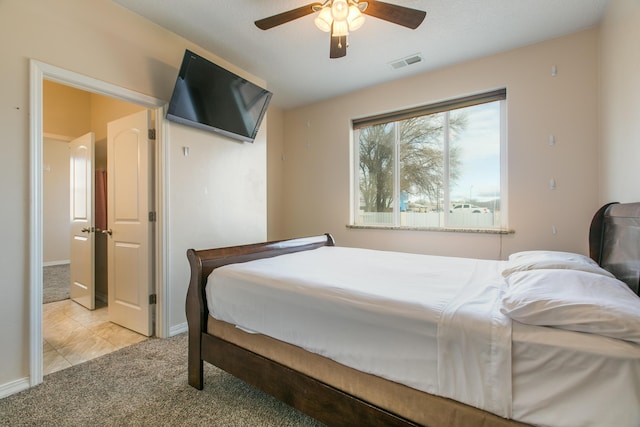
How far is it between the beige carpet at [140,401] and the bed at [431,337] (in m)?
0.19

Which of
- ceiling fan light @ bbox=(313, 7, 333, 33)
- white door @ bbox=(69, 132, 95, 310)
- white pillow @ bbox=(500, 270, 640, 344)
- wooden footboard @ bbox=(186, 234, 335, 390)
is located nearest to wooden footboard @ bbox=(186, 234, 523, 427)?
wooden footboard @ bbox=(186, 234, 335, 390)

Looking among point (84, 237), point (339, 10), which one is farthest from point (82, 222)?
point (339, 10)

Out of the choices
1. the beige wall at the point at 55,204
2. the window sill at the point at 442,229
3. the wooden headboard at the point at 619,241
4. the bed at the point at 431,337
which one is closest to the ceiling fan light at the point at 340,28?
the bed at the point at 431,337

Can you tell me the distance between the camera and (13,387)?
5.86ft

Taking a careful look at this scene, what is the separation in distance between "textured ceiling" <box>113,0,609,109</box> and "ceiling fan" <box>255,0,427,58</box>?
0.43 metres

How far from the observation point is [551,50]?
2.79 meters

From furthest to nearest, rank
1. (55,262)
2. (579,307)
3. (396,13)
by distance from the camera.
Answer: (55,262)
(396,13)
(579,307)

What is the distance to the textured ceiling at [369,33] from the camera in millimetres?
2322

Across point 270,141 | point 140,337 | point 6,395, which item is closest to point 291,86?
point 270,141

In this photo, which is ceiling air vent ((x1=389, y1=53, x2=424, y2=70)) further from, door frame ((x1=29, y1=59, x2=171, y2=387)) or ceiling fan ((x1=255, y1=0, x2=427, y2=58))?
door frame ((x1=29, y1=59, x2=171, y2=387))

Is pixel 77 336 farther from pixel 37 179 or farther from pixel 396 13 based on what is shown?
pixel 396 13

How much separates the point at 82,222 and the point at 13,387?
209 centimetres

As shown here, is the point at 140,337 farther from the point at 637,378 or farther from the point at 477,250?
the point at 477,250

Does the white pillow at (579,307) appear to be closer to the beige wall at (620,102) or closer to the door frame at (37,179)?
the beige wall at (620,102)
